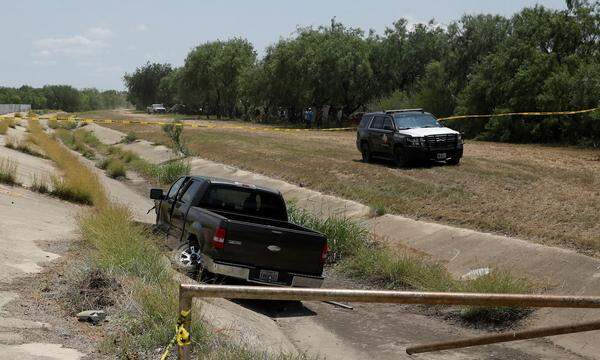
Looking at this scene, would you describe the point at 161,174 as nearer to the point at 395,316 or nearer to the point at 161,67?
the point at 395,316

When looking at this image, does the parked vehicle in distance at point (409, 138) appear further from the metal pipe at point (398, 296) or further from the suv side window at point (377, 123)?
the metal pipe at point (398, 296)

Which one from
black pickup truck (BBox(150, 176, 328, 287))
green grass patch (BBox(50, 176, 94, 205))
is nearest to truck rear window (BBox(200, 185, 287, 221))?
black pickup truck (BBox(150, 176, 328, 287))

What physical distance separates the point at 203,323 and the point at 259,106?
85731mm

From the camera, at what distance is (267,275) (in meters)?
11.0

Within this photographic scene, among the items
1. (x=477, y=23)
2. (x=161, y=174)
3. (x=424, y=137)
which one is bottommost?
(x=161, y=174)

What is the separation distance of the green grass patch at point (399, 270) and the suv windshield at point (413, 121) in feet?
31.2

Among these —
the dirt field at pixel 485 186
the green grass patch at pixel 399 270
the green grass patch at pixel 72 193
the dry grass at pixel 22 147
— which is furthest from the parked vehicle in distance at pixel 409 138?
the dry grass at pixel 22 147

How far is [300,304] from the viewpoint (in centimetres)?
1199

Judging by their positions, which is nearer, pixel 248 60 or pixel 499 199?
pixel 499 199

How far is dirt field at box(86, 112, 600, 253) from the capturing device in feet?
51.9

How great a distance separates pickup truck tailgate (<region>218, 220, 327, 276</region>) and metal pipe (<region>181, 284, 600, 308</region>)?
5738 mm

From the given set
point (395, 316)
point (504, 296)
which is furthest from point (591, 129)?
point (504, 296)

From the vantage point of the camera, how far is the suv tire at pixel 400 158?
83.4 ft

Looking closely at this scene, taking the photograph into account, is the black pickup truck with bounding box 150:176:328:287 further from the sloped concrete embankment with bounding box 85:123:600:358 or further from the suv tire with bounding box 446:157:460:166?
the suv tire with bounding box 446:157:460:166
